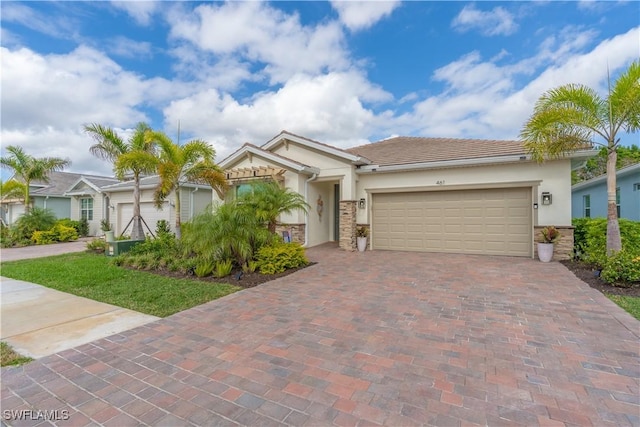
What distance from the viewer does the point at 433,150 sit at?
507 inches

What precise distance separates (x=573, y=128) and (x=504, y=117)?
301 inches

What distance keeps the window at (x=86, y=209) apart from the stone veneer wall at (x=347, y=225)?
748 inches

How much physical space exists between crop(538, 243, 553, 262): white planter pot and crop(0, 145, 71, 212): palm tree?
25469mm

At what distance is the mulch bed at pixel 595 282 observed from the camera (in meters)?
5.87

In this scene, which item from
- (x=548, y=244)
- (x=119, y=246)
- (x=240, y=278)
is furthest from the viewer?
(x=119, y=246)

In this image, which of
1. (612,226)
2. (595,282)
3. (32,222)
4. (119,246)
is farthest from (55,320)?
(32,222)

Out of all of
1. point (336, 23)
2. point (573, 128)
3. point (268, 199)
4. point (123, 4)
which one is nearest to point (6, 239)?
point (123, 4)

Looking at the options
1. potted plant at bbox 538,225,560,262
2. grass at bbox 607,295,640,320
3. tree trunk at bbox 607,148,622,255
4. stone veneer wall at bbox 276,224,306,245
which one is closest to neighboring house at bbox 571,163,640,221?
potted plant at bbox 538,225,560,262

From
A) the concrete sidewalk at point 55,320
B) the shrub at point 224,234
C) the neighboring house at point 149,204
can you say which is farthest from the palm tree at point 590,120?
the neighboring house at point 149,204

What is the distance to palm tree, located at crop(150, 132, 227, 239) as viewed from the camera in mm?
9898

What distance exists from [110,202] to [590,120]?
75.5ft

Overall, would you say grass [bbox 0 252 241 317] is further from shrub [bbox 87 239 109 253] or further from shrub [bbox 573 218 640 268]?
shrub [bbox 573 218 640 268]

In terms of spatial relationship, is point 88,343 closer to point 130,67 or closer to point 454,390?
point 454,390

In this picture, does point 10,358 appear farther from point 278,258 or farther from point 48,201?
point 48,201
